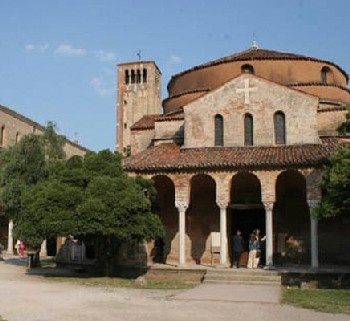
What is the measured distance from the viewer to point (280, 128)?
74.7 ft

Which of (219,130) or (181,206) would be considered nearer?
(181,206)

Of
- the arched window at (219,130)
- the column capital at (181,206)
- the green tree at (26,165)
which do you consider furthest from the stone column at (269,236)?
the green tree at (26,165)

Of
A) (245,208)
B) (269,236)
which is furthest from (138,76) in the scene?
(269,236)

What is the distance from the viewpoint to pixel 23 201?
1888 cm

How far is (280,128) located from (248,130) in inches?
54.8

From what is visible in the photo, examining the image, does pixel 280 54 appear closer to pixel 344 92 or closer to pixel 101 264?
pixel 344 92

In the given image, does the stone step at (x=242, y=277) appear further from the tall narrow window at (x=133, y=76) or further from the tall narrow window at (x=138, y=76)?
the tall narrow window at (x=133, y=76)

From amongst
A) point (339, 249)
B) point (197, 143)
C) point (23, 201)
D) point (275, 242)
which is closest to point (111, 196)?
point (23, 201)

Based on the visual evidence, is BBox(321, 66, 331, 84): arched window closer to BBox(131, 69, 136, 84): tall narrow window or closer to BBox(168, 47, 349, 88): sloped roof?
BBox(168, 47, 349, 88): sloped roof

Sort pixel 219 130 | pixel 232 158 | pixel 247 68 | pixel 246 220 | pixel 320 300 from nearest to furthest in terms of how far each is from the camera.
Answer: pixel 320 300 → pixel 232 158 → pixel 219 130 → pixel 246 220 → pixel 247 68

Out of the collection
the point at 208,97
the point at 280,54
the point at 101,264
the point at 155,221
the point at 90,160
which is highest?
the point at 280,54

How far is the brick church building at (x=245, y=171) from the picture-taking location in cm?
2083

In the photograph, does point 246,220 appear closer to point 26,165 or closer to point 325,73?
point 325,73

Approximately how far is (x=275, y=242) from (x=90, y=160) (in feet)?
29.6
